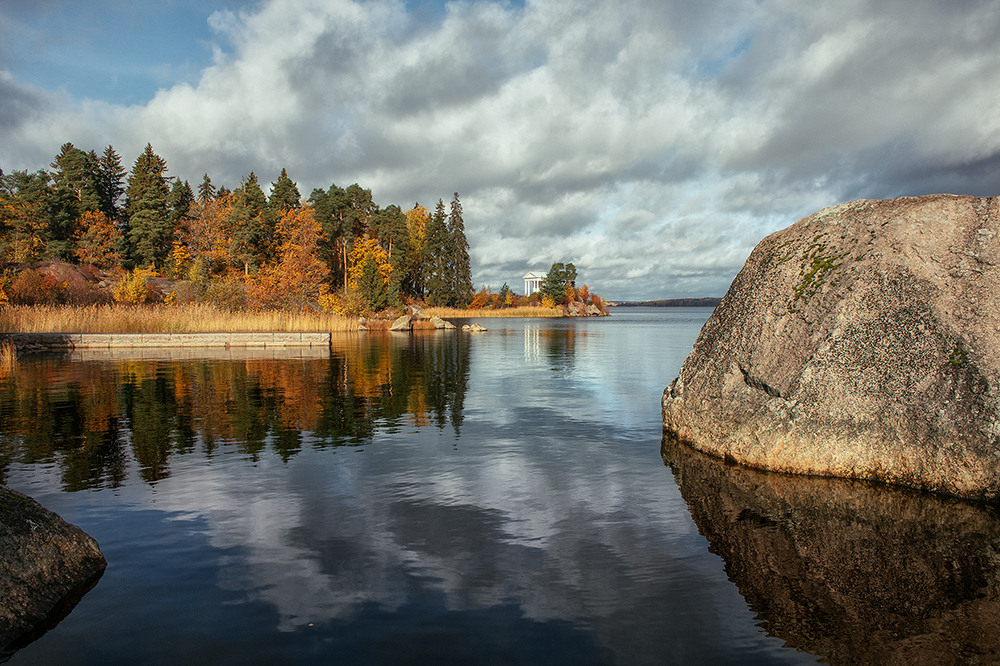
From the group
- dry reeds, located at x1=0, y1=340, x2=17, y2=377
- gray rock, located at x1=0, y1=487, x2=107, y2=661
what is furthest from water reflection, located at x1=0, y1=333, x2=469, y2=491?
Answer: gray rock, located at x1=0, y1=487, x2=107, y2=661

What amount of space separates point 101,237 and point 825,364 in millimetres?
81670

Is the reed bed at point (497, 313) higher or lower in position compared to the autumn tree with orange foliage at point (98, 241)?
lower

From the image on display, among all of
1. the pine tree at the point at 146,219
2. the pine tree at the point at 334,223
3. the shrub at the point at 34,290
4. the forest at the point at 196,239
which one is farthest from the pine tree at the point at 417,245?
the shrub at the point at 34,290

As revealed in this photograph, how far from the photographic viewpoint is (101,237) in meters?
69.6

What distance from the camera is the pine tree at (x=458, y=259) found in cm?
10931

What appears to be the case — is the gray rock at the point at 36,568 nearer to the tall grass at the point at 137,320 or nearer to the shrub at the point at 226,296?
the tall grass at the point at 137,320

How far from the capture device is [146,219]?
232 ft

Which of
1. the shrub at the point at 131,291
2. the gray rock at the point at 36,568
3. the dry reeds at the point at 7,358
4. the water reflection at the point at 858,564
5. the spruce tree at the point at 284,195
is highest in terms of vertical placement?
the spruce tree at the point at 284,195

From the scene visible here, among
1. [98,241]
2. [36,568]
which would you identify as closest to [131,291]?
[98,241]

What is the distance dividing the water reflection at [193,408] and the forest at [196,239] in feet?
87.3

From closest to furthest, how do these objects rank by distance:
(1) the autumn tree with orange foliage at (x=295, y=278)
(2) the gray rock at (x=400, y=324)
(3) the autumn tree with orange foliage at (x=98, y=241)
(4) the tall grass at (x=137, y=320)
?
(4) the tall grass at (x=137, y=320) < (1) the autumn tree with orange foliage at (x=295, y=278) < (2) the gray rock at (x=400, y=324) < (3) the autumn tree with orange foliage at (x=98, y=241)

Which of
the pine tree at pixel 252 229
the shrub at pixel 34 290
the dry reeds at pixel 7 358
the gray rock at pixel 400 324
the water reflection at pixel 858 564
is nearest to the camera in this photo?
the water reflection at pixel 858 564

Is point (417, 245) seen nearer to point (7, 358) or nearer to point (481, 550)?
point (7, 358)

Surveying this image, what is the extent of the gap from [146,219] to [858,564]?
81685 mm
